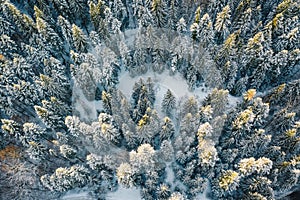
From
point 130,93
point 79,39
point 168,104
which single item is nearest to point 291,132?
point 168,104

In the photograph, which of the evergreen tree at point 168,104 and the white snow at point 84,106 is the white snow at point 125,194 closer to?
the white snow at point 84,106

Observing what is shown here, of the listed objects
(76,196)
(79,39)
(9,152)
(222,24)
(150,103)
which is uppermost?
(222,24)

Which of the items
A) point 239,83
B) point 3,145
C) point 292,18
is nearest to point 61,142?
point 3,145

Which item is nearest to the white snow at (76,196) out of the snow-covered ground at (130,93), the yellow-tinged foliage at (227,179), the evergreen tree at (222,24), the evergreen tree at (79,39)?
the snow-covered ground at (130,93)

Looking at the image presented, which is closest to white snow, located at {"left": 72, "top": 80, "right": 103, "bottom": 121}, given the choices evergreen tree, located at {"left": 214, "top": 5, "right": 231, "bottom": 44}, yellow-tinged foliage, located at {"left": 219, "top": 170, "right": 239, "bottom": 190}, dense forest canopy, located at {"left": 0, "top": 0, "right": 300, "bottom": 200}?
dense forest canopy, located at {"left": 0, "top": 0, "right": 300, "bottom": 200}

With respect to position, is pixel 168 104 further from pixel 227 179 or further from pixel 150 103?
pixel 227 179

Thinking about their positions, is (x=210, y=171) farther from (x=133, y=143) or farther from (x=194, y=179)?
(x=133, y=143)
